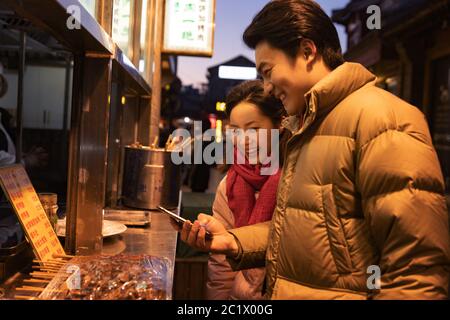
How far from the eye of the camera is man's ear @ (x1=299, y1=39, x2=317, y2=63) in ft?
4.60

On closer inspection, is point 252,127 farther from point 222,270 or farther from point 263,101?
point 222,270

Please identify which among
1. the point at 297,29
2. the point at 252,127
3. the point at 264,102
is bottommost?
the point at 252,127

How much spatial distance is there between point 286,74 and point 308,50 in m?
0.10

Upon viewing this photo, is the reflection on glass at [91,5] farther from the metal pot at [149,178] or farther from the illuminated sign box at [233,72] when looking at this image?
the illuminated sign box at [233,72]

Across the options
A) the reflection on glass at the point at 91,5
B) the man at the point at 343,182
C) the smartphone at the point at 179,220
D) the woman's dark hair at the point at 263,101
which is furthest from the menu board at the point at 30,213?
the woman's dark hair at the point at 263,101

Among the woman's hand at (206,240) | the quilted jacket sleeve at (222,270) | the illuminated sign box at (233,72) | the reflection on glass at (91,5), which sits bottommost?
the quilted jacket sleeve at (222,270)

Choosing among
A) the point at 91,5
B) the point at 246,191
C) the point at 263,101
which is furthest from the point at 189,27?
the point at 91,5

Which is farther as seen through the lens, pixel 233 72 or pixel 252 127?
pixel 233 72

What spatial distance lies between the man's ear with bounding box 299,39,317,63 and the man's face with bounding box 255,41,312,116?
0.01 m

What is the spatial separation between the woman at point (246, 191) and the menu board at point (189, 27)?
264 cm

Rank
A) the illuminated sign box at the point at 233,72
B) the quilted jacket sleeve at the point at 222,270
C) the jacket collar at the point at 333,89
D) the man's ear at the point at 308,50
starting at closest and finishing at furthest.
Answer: the jacket collar at the point at 333,89 → the man's ear at the point at 308,50 → the quilted jacket sleeve at the point at 222,270 → the illuminated sign box at the point at 233,72

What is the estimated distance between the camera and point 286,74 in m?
1.43

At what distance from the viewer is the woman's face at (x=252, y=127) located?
2.31 metres
